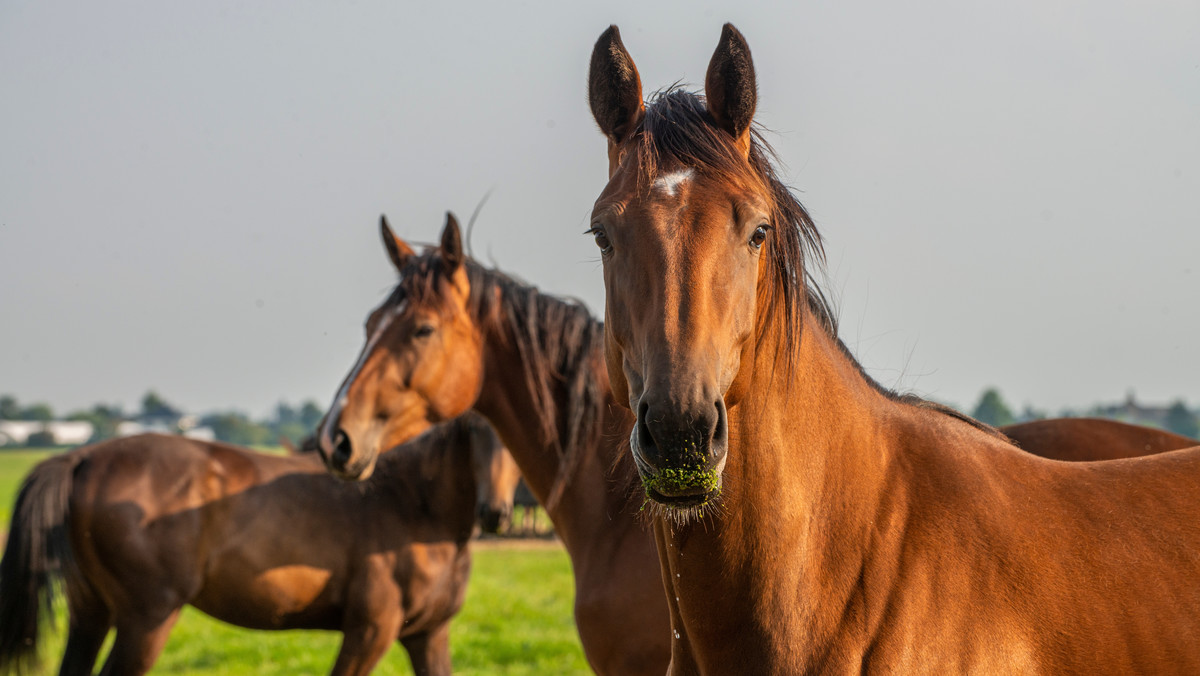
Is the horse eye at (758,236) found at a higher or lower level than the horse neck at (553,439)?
higher

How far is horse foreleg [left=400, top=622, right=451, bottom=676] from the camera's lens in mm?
6434

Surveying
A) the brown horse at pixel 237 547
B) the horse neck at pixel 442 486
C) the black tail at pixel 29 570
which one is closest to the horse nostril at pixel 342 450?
the brown horse at pixel 237 547

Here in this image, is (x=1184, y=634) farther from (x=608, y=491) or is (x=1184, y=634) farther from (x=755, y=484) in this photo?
(x=608, y=491)

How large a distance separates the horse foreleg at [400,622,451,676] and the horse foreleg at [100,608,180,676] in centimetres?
158

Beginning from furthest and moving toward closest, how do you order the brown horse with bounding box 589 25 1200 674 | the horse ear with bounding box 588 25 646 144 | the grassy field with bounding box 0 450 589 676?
the grassy field with bounding box 0 450 589 676
the horse ear with bounding box 588 25 646 144
the brown horse with bounding box 589 25 1200 674

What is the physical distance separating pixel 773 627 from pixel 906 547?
1.23 feet

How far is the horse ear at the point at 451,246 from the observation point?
5.13m

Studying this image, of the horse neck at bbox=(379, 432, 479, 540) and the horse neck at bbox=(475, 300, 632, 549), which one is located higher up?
the horse neck at bbox=(475, 300, 632, 549)

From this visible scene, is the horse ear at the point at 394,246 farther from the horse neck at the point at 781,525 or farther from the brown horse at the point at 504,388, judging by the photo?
the horse neck at the point at 781,525

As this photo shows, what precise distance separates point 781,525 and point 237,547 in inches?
201

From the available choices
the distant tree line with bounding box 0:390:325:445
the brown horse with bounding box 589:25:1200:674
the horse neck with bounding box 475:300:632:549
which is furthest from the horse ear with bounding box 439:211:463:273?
the distant tree line with bounding box 0:390:325:445

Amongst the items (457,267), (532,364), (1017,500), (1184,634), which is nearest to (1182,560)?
(1184,634)

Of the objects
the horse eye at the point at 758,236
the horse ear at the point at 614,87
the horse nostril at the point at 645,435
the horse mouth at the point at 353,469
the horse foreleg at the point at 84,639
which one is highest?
the horse ear at the point at 614,87

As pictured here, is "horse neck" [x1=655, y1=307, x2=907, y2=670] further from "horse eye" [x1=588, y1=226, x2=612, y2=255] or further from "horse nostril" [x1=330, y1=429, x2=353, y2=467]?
"horse nostril" [x1=330, y1=429, x2=353, y2=467]
